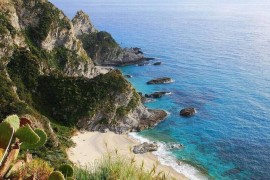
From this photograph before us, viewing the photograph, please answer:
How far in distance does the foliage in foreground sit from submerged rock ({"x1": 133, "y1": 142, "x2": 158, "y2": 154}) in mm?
51573

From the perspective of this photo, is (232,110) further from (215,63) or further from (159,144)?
(215,63)

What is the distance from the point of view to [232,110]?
284 ft

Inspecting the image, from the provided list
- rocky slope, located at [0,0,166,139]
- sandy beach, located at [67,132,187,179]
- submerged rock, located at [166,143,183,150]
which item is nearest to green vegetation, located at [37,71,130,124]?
rocky slope, located at [0,0,166,139]

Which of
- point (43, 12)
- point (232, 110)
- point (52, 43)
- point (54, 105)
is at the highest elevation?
A: point (43, 12)

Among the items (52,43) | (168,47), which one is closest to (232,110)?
(52,43)

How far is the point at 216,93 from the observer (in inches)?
3875

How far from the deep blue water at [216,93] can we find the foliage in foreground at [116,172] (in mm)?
48586

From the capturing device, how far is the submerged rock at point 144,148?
6468 cm

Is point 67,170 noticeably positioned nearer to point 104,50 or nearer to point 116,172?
point 116,172

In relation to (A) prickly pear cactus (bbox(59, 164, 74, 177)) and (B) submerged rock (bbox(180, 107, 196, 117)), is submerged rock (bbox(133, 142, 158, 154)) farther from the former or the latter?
(A) prickly pear cactus (bbox(59, 164, 74, 177))

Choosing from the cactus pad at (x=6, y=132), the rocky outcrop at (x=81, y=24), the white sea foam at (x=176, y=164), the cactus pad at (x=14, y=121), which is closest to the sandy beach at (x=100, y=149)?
the white sea foam at (x=176, y=164)

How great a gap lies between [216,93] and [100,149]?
44713mm

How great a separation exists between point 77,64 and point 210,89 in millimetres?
36621

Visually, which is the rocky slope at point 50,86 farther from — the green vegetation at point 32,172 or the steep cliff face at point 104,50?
the green vegetation at point 32,172
